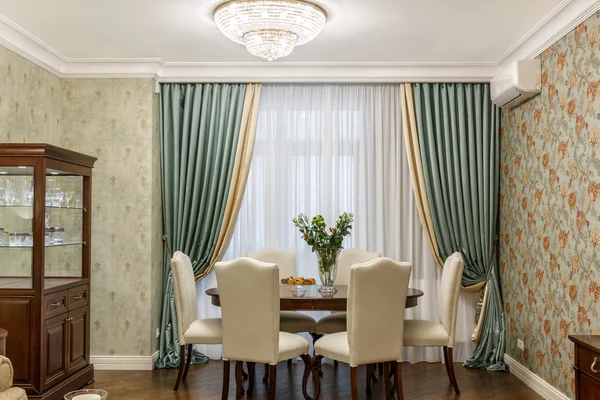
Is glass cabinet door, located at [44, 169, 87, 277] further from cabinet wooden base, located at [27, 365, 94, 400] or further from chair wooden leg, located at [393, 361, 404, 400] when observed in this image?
chair wooden leg, located at [393, 361, 404, 400]

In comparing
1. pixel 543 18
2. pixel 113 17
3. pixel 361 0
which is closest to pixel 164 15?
pixel 113 17

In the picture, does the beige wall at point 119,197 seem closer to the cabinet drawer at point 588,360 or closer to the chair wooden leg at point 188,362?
the chair wooden leg at point 188,362

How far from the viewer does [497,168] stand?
221 inches

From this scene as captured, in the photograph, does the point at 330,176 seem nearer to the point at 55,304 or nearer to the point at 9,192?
the point at 55,304

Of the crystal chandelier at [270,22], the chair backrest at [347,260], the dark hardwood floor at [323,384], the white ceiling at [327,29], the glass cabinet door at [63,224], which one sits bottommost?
the dark hardwood floor at [323,384]

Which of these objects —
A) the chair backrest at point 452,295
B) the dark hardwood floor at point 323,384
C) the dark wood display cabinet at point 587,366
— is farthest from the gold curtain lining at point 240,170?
the dark wood display cabinet at point 587,366

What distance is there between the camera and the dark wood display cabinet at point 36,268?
402 cm

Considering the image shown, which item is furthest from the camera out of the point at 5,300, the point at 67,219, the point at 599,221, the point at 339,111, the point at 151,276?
the point at 339,111

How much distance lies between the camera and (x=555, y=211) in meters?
4.39

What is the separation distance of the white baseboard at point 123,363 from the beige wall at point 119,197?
5cm

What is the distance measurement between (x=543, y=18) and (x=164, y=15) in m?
2.65

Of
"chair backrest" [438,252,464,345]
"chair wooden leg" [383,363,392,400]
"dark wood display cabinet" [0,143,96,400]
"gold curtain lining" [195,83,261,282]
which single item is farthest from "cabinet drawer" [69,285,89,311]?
Answer: "chair backrest" [438,252,464,345]

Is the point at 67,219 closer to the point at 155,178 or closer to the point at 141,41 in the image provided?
the point at 155,178

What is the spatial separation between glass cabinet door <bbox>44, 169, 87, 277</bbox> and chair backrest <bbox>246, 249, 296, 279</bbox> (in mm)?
1517
